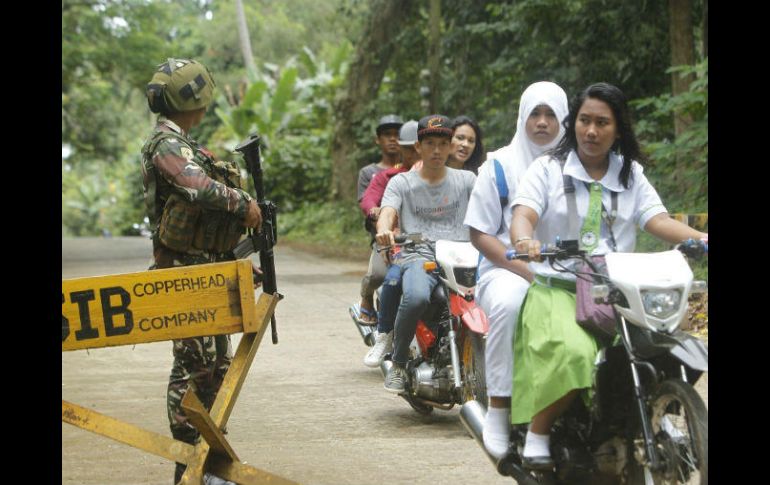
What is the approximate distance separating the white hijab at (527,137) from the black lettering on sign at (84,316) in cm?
214

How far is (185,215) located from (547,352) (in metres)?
1.97

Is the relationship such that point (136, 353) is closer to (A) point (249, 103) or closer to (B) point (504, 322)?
(B) point (504, 322)

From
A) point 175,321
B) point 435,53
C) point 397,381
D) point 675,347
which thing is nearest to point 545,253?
point 675,347

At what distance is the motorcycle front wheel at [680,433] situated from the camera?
3859mm

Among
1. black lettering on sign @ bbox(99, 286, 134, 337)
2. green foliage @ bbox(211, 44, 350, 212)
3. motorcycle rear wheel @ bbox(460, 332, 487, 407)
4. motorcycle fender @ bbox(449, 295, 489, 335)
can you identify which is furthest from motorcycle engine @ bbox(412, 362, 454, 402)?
green foliage @ bbox(211, 44, 350, 212)

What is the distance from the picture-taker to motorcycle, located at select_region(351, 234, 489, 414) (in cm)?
622

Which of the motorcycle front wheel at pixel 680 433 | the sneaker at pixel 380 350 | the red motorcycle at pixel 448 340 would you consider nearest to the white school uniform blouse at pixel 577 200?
the motorcycle front wheel at pixel 680 433

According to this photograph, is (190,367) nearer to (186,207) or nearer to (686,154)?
(186,207)

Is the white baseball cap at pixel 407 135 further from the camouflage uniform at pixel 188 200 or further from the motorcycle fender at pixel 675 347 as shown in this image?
the motorcycle fender at pixel 675 347

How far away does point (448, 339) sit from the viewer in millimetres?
7082

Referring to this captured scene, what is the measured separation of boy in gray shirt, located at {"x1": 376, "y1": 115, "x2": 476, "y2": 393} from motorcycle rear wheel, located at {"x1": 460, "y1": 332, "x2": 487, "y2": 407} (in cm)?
66

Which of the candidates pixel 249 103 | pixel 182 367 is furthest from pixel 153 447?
pixel 249 103
